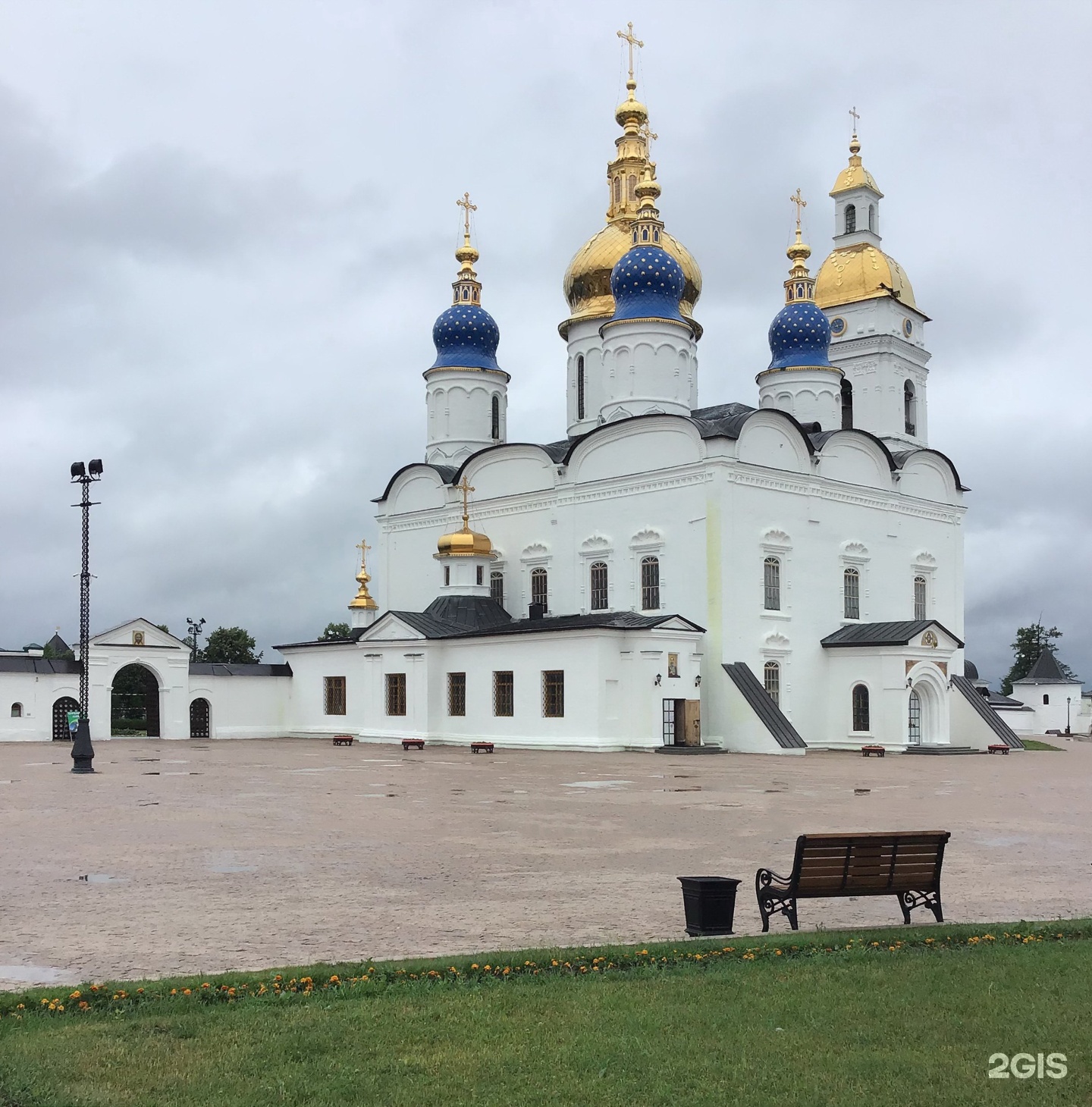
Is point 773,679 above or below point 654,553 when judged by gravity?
below

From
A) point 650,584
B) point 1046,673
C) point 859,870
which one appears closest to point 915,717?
point 650,584

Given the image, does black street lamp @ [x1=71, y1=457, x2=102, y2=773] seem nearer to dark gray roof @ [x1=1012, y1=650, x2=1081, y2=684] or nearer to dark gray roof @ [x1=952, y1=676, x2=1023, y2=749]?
dark gray roof @ [x1=952, y1=676, x2=1023, y2=749]

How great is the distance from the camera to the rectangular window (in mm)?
39406

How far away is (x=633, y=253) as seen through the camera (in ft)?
121

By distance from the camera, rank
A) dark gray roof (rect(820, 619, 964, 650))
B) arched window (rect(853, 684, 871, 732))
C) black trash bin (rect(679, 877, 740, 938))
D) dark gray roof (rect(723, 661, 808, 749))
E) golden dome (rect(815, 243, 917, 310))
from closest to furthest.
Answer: black trash bin (rect(679, 877, 740, 938)) < dark gray roof (rect(723, 661, 808, 749)) < dark gray roof (rect(820, 619, 964, 650)) < arched window (rect(853, 684, 871, 732)) < golden dome (rect(815, 243, 917, 310))

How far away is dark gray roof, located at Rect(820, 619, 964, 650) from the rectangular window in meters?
14.6

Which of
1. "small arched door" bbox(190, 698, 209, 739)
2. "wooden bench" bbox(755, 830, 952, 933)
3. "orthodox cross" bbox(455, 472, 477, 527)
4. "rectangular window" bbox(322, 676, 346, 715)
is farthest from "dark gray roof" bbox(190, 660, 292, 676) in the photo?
"wooden bench" bbox(755, 830, 952, 933)

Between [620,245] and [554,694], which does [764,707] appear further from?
[620,245]

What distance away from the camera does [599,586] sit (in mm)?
35156

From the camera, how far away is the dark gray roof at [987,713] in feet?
113

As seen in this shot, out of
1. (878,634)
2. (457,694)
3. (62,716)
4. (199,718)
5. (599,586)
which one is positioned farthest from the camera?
(199,718)

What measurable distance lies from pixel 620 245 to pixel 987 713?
17.9m

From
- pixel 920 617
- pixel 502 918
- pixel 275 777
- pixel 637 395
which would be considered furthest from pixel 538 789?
pixel 920 617

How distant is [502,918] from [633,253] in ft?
101
